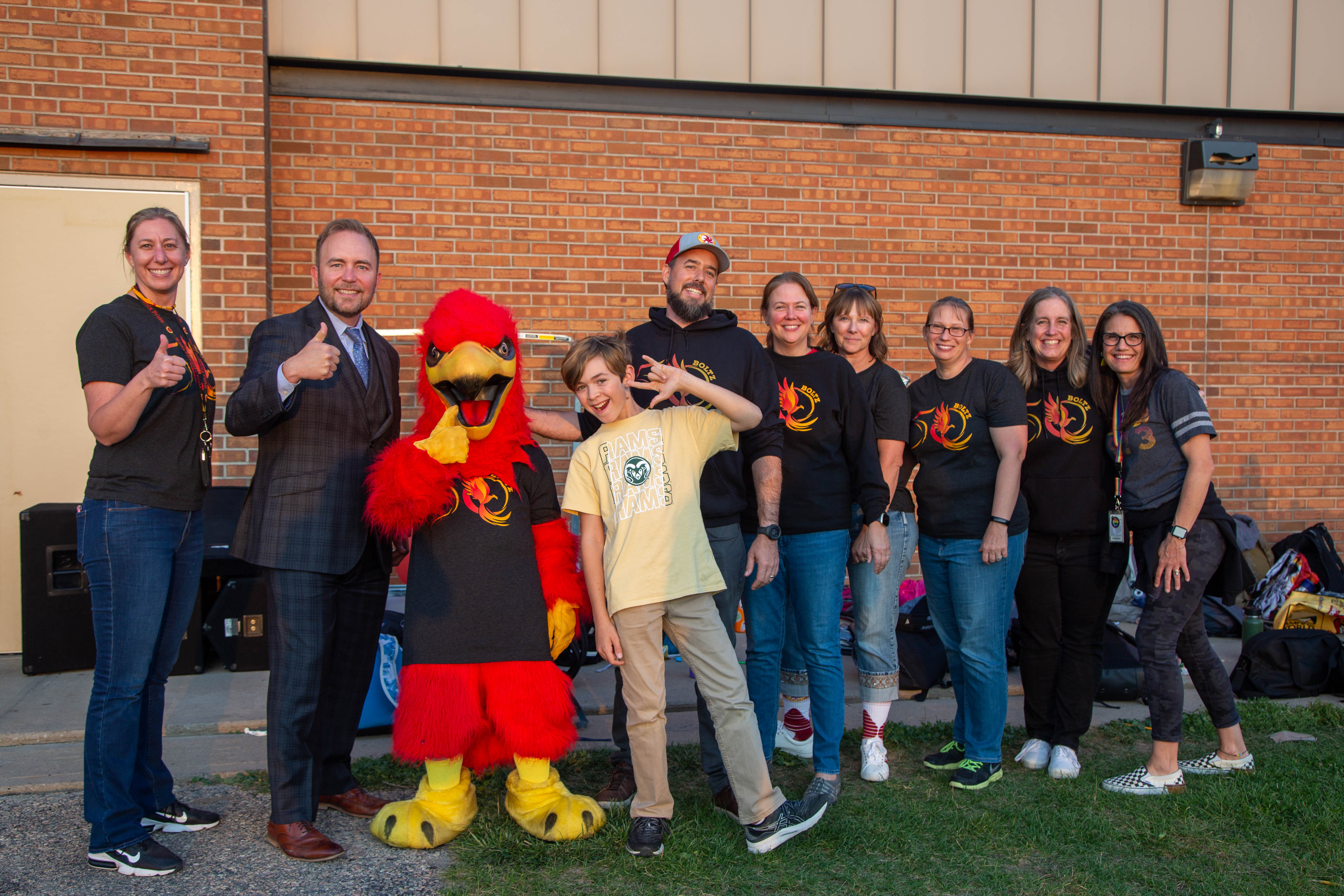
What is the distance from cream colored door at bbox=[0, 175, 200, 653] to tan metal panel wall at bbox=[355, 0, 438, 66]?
1416 mm

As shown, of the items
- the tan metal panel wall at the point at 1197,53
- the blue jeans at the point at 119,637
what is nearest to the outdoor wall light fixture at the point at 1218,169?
the tan metal panel wall at the point at 1197,53

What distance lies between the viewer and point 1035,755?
3.96 meters

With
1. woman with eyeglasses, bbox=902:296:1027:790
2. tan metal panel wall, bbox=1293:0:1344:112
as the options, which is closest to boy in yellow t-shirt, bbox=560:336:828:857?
woman with eyeglasses, bbox=902:296:1027:790

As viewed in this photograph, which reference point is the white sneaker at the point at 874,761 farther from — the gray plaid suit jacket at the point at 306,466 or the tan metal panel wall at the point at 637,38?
the tan metal panel wall at the point at 637,38

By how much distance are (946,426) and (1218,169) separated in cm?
456

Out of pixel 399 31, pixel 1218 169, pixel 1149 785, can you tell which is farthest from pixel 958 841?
pixel 1218 169

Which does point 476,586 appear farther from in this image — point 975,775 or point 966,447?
point 975,775

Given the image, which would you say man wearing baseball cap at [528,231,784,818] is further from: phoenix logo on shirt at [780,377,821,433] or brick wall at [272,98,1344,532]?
brick wall at [272,98,1344,532]

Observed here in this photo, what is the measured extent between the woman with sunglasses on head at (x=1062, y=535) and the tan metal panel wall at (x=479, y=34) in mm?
3825

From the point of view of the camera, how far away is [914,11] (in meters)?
6.53

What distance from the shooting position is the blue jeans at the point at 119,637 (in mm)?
→ 2973

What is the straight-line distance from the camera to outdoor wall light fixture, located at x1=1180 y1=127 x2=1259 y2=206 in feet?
22.4

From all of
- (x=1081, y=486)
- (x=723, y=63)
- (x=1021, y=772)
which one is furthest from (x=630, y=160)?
(x=1021, y=772)

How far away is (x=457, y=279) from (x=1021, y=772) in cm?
432
